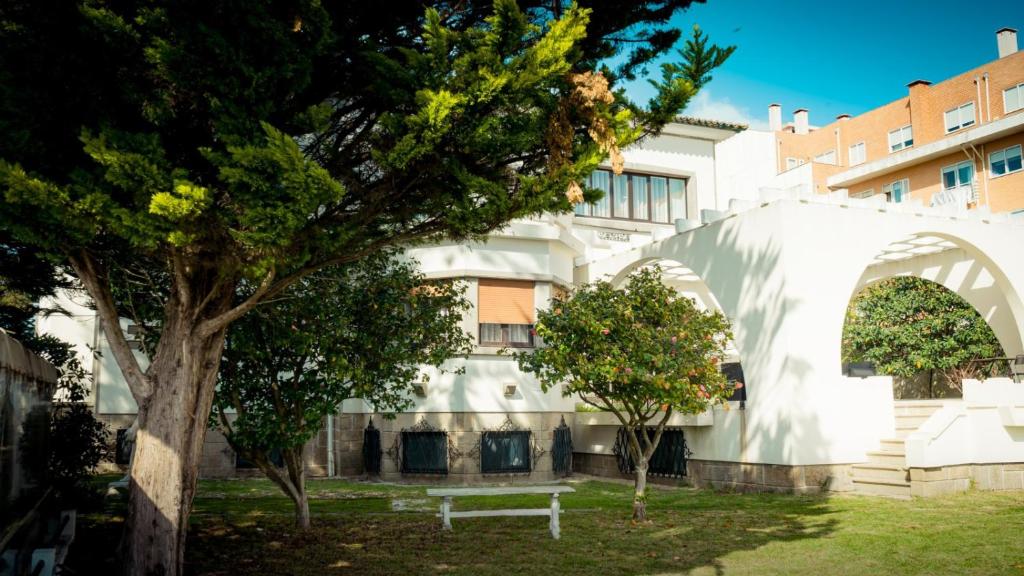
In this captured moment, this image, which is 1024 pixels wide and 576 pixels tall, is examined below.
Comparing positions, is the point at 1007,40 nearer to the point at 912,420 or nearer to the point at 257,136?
the point at 912,420

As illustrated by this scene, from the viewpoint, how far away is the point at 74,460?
13180 millimetres

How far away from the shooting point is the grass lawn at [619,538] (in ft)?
29.4

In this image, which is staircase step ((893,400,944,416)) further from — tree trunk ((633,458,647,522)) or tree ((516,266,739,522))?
tree trunk ((633,458,647,522))

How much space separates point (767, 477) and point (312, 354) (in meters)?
8.57

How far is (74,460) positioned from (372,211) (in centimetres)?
837

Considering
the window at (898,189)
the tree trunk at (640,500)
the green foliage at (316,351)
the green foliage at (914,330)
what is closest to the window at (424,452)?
the green foliage at (316,351)

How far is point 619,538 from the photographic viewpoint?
35.7 feet

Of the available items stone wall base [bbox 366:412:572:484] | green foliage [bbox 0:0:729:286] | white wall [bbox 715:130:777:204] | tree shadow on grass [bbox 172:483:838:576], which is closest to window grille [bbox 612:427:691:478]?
stone wall base [bbox 366:412:572:484]

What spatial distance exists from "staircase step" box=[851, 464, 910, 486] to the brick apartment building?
18051 millimetres

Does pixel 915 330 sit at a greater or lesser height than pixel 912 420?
greater

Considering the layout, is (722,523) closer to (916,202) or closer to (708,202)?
(916,202)

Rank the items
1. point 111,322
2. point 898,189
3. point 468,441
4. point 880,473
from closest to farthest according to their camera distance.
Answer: point 111,322
point 880,473
point 468,441
point 898,189

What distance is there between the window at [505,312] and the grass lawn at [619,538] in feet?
17.0

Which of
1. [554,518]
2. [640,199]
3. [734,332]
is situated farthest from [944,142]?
[554,518]
